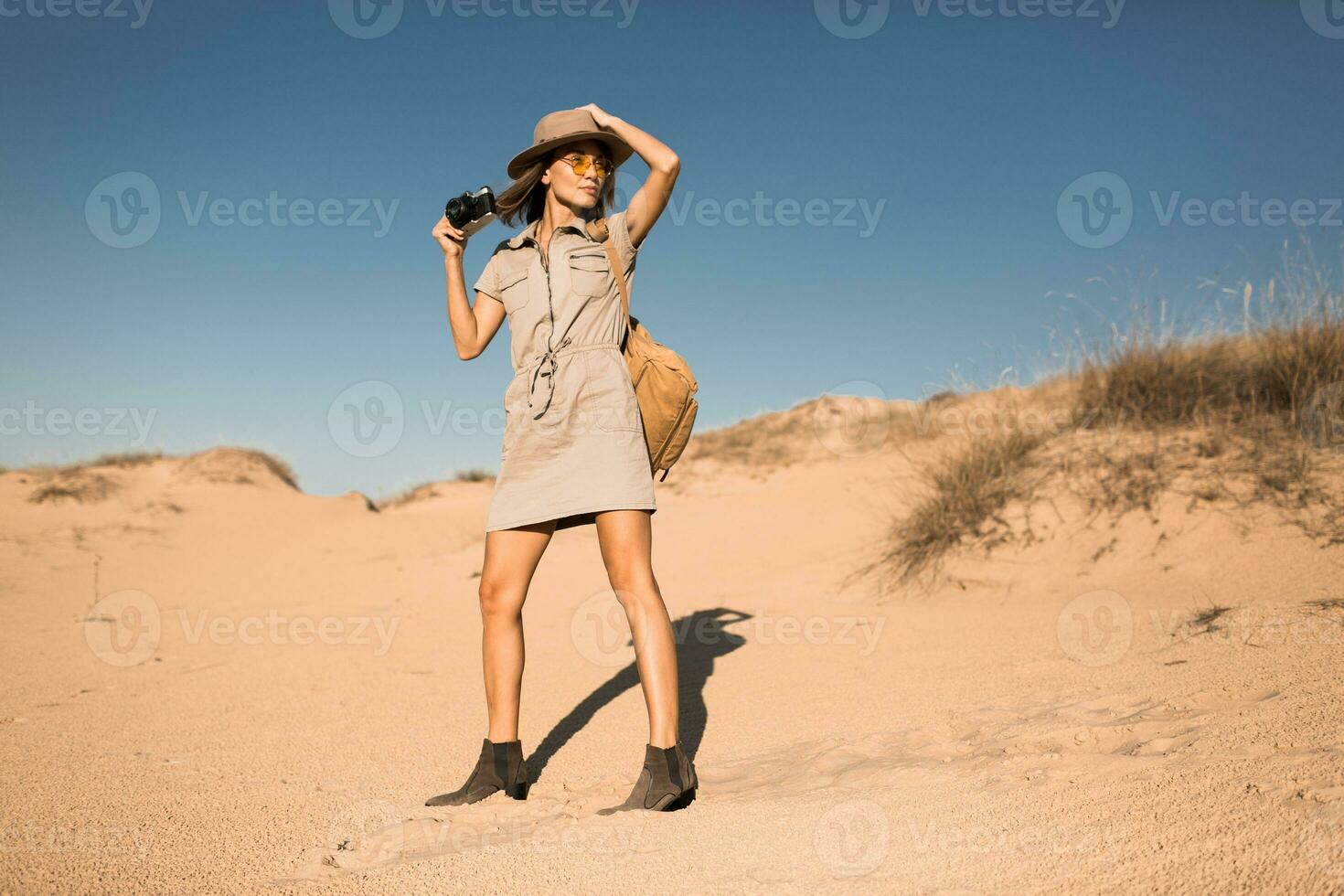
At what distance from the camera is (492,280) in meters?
2.91

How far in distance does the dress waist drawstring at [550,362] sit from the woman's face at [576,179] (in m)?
0.46

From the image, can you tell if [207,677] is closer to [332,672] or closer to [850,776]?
[332,672]

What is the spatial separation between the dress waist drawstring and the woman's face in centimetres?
46

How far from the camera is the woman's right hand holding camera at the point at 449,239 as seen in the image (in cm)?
284

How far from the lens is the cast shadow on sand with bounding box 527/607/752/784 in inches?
132

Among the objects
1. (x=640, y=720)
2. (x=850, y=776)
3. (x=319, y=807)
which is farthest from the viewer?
(x=640, y=720)

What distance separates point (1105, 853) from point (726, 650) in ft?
10.3

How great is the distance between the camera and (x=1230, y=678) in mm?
2830

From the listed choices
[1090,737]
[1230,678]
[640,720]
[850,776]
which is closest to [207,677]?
[640,720]
